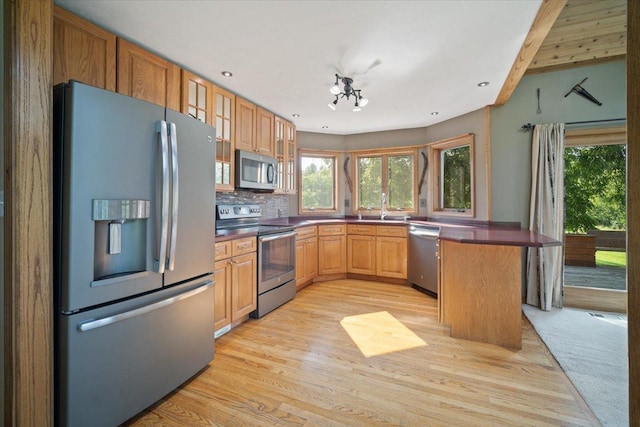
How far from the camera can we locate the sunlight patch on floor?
229cm

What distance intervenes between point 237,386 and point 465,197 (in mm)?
3583

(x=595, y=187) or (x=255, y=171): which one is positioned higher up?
(x=255, y=171)

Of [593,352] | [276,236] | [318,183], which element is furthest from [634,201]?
[318,183]

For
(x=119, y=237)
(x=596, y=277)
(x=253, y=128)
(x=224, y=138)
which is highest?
(x=253, y=128)

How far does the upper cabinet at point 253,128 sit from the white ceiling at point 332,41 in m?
0.18

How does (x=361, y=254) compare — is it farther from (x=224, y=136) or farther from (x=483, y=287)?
(x=224, y=136)

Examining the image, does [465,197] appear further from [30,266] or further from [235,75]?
[30,266]

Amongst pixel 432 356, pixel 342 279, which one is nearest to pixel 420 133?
pixel 342 279

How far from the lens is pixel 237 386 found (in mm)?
1799

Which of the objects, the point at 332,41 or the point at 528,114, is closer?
the point at 332,41

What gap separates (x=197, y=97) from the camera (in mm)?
2629

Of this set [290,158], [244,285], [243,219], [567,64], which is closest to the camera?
[244,285]

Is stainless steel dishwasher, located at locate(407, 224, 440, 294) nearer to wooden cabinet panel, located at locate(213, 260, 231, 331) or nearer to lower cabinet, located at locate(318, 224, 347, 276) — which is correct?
lower cabinet, located at locate(318, 224, 347, 276)

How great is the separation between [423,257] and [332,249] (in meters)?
1.29
